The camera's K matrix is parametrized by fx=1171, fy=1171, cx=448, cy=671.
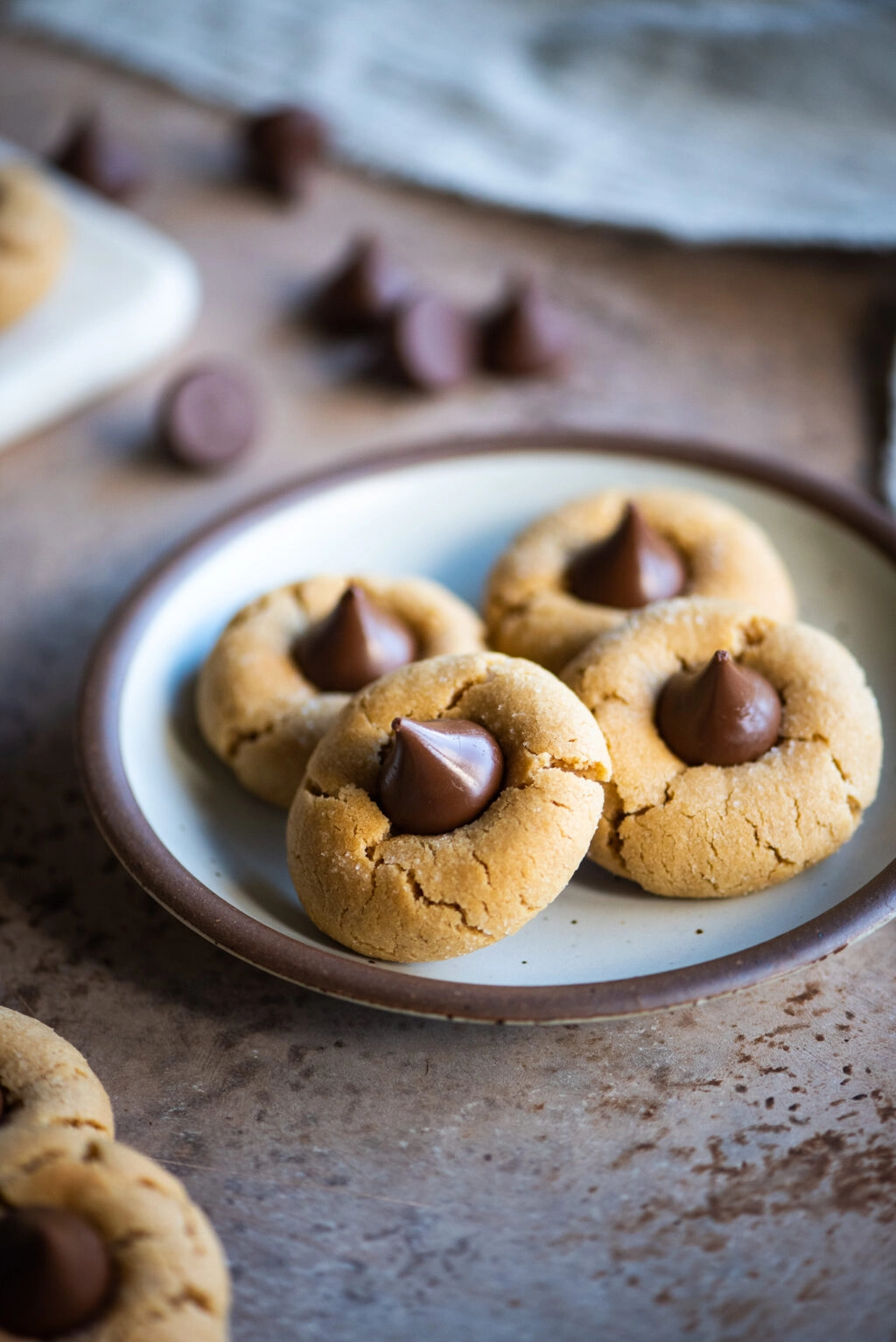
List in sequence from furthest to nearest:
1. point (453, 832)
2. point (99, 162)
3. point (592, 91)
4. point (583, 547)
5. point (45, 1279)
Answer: point (592, 91)
point (99, 162)
point (583, 547)
point (453, 832)
point (45, 1279)

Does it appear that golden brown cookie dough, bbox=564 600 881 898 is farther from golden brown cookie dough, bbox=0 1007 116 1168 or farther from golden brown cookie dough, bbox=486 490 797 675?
golden brown cookie dough, bbox=0 1007 116 1168

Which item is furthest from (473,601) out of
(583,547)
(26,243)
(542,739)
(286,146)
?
(286,146)

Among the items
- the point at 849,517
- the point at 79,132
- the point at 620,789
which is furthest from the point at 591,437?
the point at 79,132

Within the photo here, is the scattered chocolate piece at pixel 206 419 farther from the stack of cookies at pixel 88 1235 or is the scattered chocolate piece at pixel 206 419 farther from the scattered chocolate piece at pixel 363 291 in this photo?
the stack of cookies at pixel 88 1235

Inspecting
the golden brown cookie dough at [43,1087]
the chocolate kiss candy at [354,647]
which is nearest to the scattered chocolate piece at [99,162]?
the chocolate kiss candy at [354,647]

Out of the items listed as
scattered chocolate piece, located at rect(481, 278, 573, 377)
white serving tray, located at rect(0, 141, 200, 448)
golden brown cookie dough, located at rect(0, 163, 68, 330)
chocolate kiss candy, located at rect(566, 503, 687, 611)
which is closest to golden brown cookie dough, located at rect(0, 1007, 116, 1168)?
chocolate kiss candy, located at rect(566, 503, 687, 611)

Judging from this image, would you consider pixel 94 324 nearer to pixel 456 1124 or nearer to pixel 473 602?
pixel 473 602
